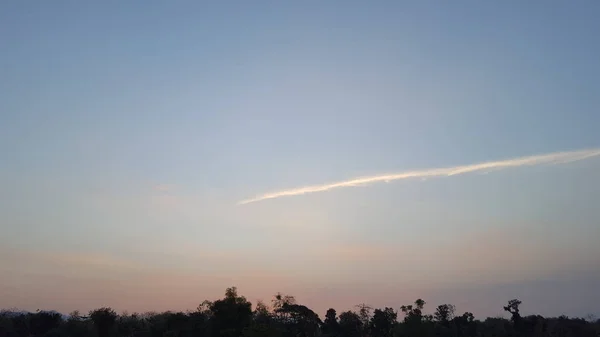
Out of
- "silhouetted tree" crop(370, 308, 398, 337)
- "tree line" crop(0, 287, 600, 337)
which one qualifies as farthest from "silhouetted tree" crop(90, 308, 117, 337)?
"silhouetted tree" crop(370, 308, 398, 337)

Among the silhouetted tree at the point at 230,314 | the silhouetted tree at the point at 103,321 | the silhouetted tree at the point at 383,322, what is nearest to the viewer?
the silhouetted tree at the point at 230,314

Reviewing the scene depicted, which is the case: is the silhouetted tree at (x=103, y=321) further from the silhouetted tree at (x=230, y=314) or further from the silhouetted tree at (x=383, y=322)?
the silhouetted tree at (x=383, y=322)

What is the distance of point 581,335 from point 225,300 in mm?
58560

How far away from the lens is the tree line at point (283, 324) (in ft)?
219

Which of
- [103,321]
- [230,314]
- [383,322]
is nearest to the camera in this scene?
[230,314]

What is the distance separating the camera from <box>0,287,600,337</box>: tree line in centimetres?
6688

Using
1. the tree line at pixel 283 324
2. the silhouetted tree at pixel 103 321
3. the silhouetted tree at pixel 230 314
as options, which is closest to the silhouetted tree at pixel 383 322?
the tree line at pixel 283 324

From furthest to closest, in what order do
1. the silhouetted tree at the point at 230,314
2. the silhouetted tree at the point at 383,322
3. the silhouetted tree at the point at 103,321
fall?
the silhouetted tree at the point at 383,322, the silhouetted tree at the point at 103,321, the silhouetted tree at the point at 230,314

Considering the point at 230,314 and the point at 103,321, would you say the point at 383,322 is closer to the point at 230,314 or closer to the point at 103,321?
the point at 230,314

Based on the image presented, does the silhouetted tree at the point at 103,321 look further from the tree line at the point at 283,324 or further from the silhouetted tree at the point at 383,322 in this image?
the silhouetted tree at the point at 383,322

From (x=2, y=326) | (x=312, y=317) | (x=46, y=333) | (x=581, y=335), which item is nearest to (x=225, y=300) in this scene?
(x=312, y=317)

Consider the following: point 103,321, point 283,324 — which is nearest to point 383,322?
point 283,324

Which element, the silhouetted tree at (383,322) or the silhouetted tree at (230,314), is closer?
the silhouetted tree at (230,314)

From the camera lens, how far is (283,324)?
80.7 metres
